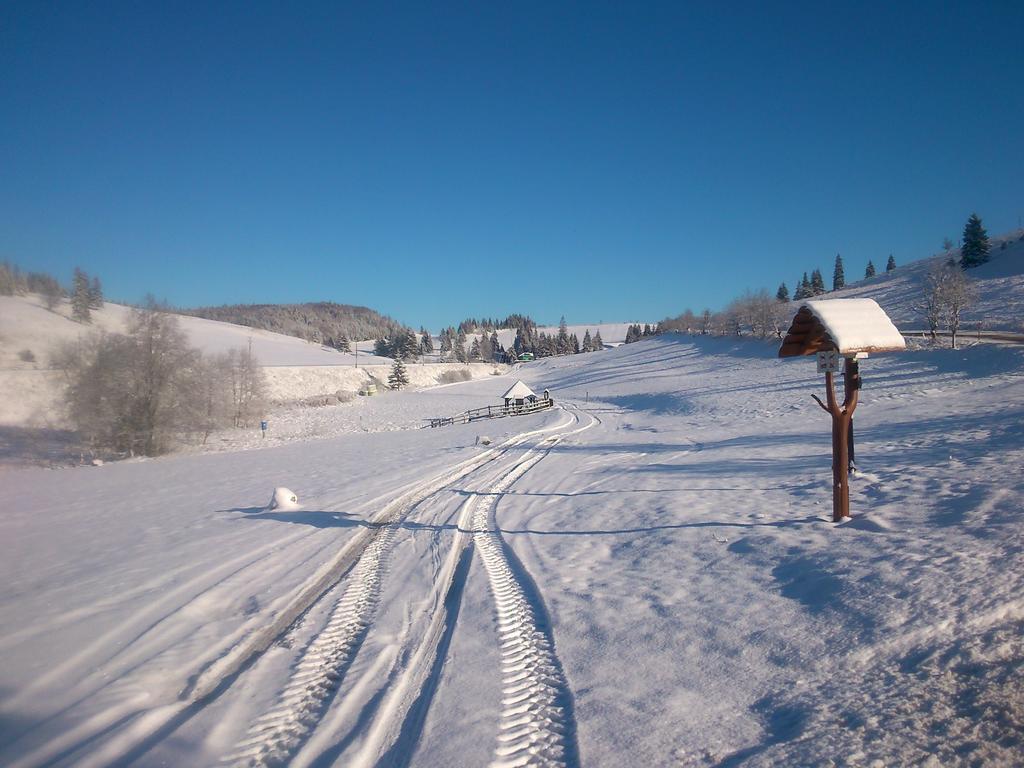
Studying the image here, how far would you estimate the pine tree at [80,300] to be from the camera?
31883 mm

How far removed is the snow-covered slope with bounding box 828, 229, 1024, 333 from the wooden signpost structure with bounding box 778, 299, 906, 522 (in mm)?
42929

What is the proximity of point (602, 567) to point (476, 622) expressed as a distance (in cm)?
214

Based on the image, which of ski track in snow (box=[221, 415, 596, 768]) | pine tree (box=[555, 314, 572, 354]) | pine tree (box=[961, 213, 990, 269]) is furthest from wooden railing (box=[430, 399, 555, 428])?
pine tree (box=[555, 314, 572, 354])

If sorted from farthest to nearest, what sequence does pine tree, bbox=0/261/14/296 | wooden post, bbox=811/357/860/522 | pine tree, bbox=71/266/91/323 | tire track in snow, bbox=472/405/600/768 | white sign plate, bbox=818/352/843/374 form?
pine tree, bbox=71/266/91/323
pine tree, bbox=0/261/14/296
wooden post, bbox=811/357/860/522
white sign plate, bbox=818/352/843/374
tire track in snow, bbox=472/405/600/768

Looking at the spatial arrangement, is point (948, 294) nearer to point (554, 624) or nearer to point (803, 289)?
point (554, 624)

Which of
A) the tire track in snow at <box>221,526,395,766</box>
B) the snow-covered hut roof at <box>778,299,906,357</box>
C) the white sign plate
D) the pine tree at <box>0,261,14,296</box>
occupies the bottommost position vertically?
the tire track in snow at <box>221,526,395,766</box>

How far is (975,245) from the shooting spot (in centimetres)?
6569

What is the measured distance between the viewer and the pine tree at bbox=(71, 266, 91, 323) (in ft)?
105

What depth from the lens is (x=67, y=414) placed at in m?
26.9

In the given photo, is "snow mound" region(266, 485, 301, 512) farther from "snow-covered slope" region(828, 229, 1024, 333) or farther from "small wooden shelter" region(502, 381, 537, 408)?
"snow-covered slope" region(828, 229, 1024, 333)

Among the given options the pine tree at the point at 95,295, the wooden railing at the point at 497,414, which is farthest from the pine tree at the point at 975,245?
the pine tree at the point at 95,295

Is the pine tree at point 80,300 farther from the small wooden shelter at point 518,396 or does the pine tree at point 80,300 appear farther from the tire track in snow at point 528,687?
the tire track in snow at point 528,687

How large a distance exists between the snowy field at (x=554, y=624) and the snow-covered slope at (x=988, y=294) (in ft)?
135

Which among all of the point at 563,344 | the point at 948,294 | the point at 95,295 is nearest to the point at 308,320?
the point at 563,344
